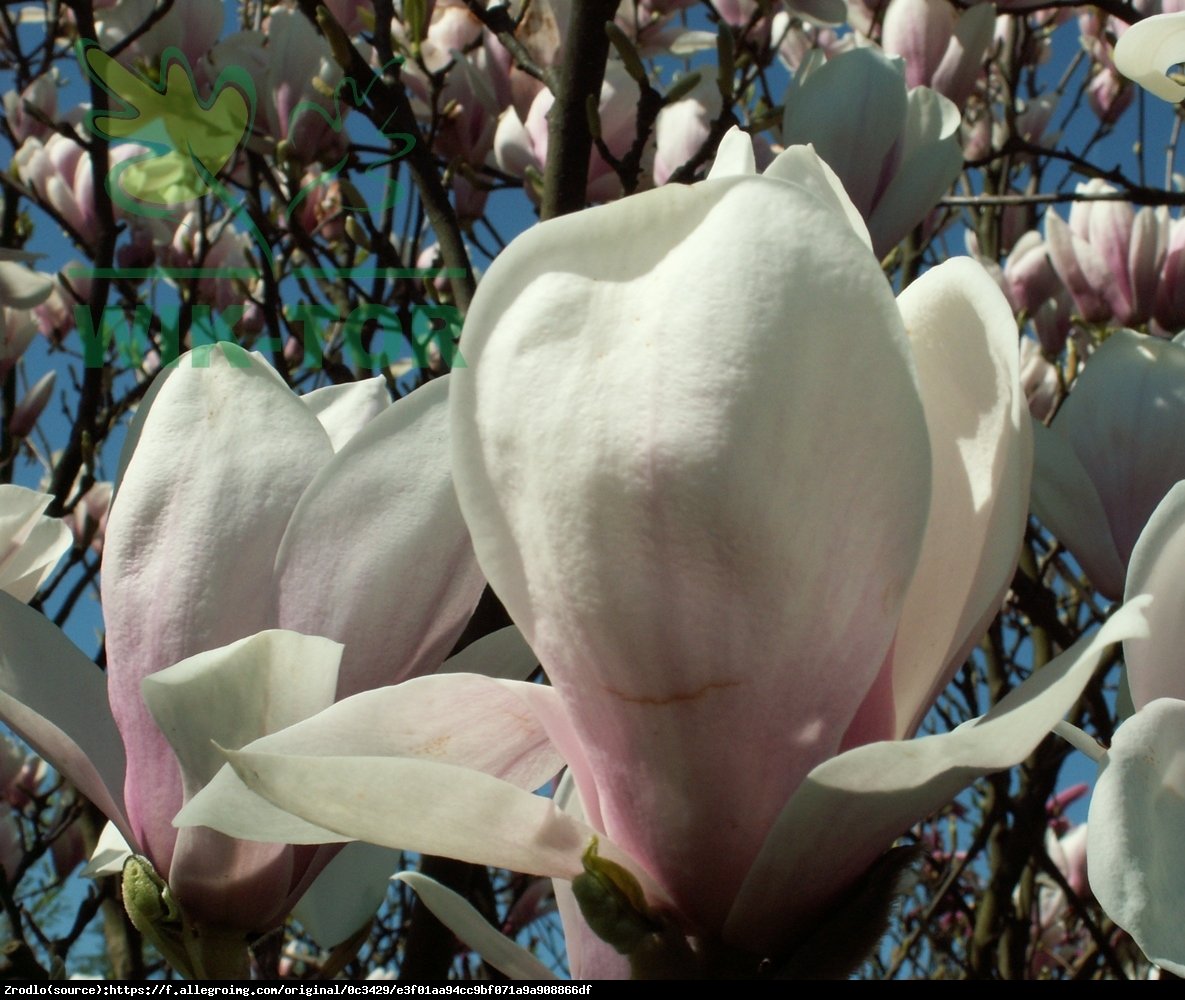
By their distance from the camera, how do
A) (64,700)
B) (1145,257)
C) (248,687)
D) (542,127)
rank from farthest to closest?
(1145,257) → (542,127) → (64,700) → (248,687)

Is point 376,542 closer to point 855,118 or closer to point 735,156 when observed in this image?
point 735,156

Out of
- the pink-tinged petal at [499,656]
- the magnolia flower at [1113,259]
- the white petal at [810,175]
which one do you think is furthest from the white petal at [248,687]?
the magnolia flower at [1113,259]

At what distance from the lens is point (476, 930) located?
384 millimetres

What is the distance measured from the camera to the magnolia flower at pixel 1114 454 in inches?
29.4

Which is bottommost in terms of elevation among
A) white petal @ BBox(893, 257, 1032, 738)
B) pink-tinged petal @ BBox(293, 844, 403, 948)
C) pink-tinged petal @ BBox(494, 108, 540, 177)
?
pink-tinged petal @ BBox(293, 844, 403, 948)

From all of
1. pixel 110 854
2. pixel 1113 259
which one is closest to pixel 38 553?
pixel 110 854

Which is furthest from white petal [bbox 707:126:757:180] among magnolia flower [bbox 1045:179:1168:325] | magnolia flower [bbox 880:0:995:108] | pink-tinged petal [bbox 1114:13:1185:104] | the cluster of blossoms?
magnolia flower [bbox 1045:179:1168:325]

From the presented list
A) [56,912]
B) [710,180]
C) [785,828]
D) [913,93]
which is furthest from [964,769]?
[56,912]

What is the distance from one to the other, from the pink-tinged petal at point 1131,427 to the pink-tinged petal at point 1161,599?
1.19 feet

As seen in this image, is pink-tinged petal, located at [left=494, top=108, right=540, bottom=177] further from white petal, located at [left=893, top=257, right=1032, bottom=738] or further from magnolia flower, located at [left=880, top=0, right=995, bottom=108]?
white petal, located at [left=893, top=257, right=1032, bottom=738]

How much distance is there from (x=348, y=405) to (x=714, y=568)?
310 mm

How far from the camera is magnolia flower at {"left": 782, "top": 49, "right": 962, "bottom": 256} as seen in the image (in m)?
1.17

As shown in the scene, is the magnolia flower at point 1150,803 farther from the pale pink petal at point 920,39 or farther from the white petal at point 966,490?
the pale pink petal at point 920,39

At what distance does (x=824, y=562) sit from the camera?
1.14 feet
